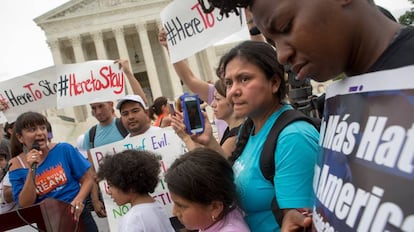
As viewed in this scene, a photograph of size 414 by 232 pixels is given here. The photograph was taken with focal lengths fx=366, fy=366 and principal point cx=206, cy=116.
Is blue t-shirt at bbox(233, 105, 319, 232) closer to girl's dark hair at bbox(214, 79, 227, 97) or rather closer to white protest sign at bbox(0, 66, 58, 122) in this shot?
girl's dark hair at bbox(214, 79, 227, 97)

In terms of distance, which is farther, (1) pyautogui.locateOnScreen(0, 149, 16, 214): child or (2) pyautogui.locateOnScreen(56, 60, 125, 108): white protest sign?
(2) pyautogui.locateOnScreen(56, 60, 125, 108): white protest sign

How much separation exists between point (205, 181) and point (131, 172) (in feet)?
3.78

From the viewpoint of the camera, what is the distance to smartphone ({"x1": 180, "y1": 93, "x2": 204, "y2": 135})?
255 centimetres

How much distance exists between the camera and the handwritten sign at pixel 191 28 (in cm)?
354

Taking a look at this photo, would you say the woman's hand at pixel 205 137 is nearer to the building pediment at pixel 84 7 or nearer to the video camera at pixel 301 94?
the video camera at pixel 301 94

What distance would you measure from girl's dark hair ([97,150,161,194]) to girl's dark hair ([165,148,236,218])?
3.14 feet

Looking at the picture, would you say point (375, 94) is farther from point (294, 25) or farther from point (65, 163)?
point (65, 163)

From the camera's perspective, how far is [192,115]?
2607 millimetres

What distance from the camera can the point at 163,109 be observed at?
5.77 m

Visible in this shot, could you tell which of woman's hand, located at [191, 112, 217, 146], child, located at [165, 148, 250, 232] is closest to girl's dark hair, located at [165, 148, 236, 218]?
child, located at [165, 148, 250, 232]

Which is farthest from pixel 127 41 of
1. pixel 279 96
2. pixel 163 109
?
pixel 279 96

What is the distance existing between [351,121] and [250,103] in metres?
0.86

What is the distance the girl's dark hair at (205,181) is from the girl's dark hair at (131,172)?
3.14 ft

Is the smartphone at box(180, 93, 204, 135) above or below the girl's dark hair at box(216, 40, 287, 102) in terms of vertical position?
below
